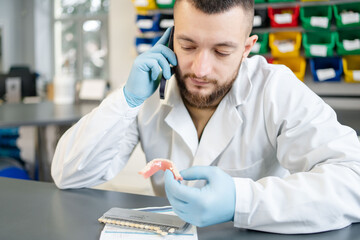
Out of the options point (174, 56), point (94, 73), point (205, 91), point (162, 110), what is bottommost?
point (94, 73)

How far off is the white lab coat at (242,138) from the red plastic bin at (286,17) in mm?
1685

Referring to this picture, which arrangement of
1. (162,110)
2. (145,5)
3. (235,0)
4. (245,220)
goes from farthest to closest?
(145,5) → (162,110) → (235,0) → (245,220)

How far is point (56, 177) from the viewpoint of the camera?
1.23 m

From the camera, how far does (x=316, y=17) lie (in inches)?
111

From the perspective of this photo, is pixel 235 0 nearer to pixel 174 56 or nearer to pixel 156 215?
pixel 174 56

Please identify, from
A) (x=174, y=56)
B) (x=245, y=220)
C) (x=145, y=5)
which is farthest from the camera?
(x=145, y=5)

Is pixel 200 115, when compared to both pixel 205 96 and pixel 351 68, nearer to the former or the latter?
pixel 205 96

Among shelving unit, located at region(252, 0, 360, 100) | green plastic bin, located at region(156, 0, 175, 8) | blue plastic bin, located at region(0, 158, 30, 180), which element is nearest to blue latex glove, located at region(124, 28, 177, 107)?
blue plastic bin, located at region(0, 158, 30, 180)

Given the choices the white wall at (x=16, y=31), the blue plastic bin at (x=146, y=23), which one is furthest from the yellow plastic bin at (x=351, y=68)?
the white wall at (x=16, y=31)

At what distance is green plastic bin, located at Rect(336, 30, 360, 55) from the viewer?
2787 millimetres

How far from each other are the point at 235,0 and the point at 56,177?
2.66 feet

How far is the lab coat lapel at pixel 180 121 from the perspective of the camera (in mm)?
1331

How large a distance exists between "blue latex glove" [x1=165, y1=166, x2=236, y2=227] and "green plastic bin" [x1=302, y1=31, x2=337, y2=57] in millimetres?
2300

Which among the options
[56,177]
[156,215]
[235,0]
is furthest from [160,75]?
[156,215]
